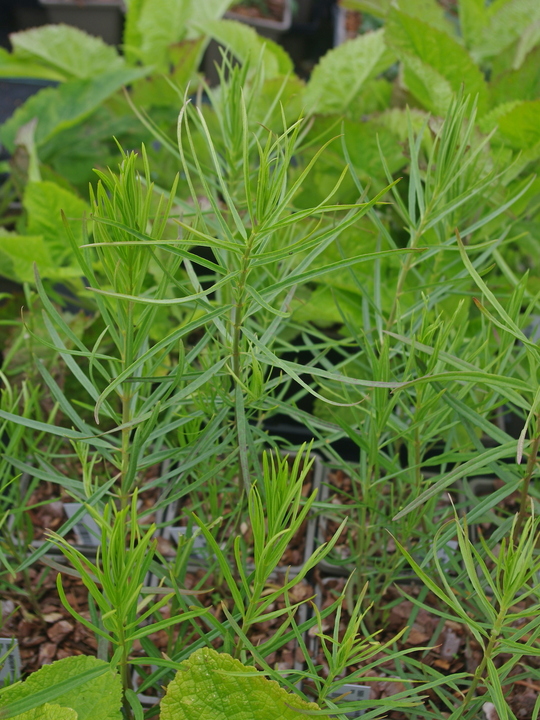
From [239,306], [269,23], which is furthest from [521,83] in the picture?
[269,23]

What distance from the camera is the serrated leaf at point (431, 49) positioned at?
36.7 inches

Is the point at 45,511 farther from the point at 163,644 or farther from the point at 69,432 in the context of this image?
the point at 69,432

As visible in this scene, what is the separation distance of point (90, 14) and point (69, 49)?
77 centimetres

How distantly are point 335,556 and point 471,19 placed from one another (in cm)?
101

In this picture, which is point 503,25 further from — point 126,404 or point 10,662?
point 10,662

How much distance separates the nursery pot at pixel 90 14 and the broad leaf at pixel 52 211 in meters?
1.27

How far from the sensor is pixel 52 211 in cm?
94

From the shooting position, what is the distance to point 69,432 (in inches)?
18.0

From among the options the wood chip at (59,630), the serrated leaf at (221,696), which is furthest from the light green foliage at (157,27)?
the serrated leaf at (221,696)

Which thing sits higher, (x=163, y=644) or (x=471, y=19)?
(x=471, y=19)

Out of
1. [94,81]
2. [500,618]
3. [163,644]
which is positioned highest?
[94,81]

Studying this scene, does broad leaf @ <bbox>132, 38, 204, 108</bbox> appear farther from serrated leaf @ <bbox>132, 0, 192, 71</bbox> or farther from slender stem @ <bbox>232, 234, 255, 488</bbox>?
slender stem @ <bbox>232, 234, 255, 488</bbox>

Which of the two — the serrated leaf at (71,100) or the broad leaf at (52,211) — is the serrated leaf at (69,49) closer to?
the serrated leaf at (71,100)

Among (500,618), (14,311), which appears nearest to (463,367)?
(500,618)
